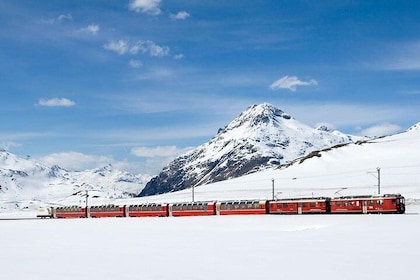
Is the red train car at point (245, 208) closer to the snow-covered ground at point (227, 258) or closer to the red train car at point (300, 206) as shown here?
the red train car at point (300, 206)

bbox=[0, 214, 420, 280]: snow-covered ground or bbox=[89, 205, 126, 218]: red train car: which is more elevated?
bbox=[0, 214, 420, 280]: snow-covered ground

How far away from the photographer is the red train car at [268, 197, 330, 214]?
85.9 meters

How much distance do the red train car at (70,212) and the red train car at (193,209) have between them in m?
25.5

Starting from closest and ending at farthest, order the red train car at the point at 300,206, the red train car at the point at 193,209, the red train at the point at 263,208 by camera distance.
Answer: the red train at the point at 263,208 < the red train car at the point at 300,206 < the red train car at the point at 193,209

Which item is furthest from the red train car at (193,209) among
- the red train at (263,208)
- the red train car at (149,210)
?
the red train car at (149,210)

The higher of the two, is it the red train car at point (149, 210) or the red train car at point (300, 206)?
the red train car at point (300, 206)

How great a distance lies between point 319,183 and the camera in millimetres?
162375

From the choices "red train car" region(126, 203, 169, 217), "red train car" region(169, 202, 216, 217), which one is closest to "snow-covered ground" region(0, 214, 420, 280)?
"red train car" region(169, 202, 216, 217)

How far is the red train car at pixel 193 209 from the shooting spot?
3851 inches

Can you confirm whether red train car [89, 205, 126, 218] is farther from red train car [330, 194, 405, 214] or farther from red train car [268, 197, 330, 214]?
red train car [330, 194, 405, 214]

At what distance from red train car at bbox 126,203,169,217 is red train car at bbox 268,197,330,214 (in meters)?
22.8

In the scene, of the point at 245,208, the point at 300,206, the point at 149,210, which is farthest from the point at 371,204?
the point at 149,210

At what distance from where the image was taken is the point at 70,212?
122 meters

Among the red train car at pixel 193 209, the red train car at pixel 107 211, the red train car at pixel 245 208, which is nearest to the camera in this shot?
the red train car at pixel 245 208
